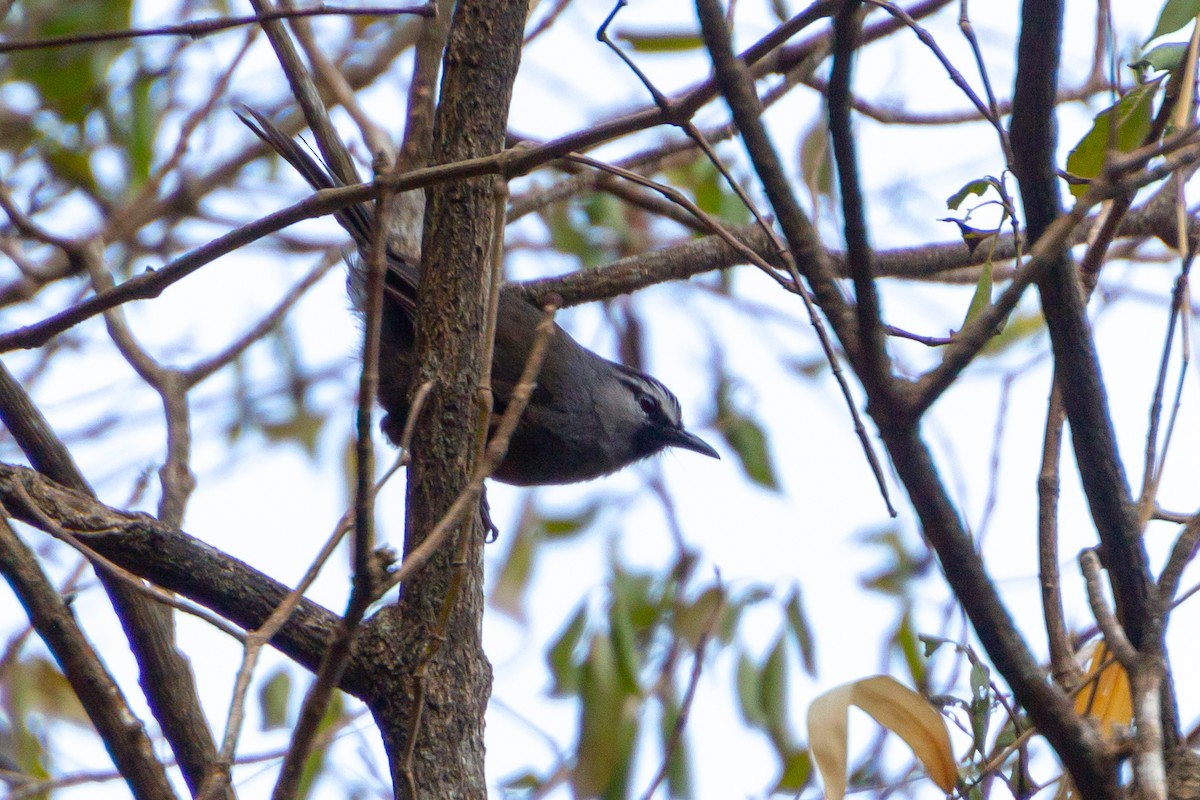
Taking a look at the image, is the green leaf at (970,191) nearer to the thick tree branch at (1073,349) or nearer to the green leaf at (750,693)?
the thick tree branch at (1073,349)

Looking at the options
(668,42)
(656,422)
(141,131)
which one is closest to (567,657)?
(656,422)

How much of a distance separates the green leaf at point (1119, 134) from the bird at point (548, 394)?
239 cm

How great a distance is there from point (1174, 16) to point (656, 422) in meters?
3.48

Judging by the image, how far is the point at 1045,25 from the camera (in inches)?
62.4

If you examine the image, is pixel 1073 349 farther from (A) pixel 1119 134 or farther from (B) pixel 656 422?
(B) pixel 656 422

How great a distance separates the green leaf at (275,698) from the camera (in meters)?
5.58

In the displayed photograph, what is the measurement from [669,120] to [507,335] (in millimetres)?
2687

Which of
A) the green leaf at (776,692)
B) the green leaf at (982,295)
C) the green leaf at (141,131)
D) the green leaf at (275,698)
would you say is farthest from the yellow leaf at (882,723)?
the green leaf at (141,131)

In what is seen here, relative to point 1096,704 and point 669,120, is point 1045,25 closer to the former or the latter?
point 669,120

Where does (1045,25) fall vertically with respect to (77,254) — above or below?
below

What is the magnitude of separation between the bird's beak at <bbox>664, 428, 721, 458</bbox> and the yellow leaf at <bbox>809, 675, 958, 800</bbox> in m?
3.16

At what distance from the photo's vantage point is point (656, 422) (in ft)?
18.2

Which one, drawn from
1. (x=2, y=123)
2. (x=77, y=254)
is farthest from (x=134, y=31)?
(x=2, y=123)

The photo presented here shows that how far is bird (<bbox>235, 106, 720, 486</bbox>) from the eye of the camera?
14.8 ft
